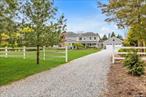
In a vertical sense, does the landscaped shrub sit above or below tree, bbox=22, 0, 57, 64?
below

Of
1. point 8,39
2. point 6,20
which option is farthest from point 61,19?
point 6,20

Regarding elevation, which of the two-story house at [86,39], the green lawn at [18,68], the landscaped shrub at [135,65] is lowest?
the green lawn at [18,68]

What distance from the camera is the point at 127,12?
27.0 m

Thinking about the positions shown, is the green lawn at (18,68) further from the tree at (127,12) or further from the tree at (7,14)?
the tree at (127,12)

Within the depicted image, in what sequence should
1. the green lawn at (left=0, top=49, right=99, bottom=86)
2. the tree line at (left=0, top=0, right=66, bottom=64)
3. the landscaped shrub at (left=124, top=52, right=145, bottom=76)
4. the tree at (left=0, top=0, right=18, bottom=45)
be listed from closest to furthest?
1. the green lawn at (left=0, top=49, right=99, bottom=86)
2. the tree at (left=0, top=0, right=18, bottom=45)
3. the landscaped shrub at (left=124, top=52, right=145, bottom=76)
4. the tree line at (left=0, top=0, right=66, bottom=64)

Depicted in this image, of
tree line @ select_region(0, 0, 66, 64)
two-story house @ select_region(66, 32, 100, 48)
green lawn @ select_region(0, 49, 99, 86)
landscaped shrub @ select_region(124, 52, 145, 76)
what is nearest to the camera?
green lawn @ select_region(0, 49, 99, 86)

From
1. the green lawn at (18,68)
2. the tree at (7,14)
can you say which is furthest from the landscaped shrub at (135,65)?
the tree at (7,14)

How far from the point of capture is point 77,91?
9461 mm

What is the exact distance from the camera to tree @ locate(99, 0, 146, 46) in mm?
22736

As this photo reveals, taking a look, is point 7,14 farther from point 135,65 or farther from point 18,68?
point 135,65

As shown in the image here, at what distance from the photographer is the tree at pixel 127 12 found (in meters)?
22.7

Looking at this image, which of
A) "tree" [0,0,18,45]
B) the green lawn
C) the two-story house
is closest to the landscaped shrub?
the green lawn

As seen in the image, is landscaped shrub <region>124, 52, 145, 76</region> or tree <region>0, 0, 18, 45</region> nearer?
tree <region>0, 0, 18, 45</region>

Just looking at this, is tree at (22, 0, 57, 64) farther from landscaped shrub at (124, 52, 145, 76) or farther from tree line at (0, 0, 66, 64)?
landscaped shrub at (124, 52, 145, 76)
